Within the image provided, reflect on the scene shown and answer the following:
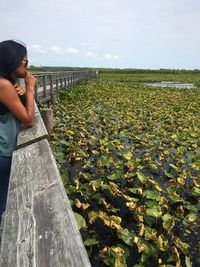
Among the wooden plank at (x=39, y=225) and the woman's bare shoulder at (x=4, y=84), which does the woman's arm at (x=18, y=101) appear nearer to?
the woman's bare shoulder at (x=4, y=84)

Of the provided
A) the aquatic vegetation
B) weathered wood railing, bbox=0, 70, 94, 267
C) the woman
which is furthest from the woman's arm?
the aquatic vegetation

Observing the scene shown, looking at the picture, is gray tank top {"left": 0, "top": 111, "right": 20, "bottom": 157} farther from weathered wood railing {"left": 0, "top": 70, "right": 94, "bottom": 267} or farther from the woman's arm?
weathered wood railing {"left": 0, "top": 70, "right": 94, "bottom": 267}

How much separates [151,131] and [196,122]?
6.92 ft

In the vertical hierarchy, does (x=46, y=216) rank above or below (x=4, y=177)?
above

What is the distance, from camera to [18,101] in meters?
2.22

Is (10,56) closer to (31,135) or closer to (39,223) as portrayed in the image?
(31,135)

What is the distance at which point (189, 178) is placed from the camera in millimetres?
5195

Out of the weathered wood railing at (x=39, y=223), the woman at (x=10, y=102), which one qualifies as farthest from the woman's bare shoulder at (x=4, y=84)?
the weathered wood railing at (x=39, y=223)

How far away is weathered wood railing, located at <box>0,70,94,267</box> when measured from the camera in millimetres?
997

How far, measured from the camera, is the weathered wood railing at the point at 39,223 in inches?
39.3

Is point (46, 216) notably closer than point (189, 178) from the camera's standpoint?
Yes

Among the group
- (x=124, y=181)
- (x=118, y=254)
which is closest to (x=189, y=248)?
(x=118, y=254)

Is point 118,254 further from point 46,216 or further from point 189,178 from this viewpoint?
point 189,178

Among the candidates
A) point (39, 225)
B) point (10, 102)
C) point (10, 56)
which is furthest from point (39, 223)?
point (10, 56)
